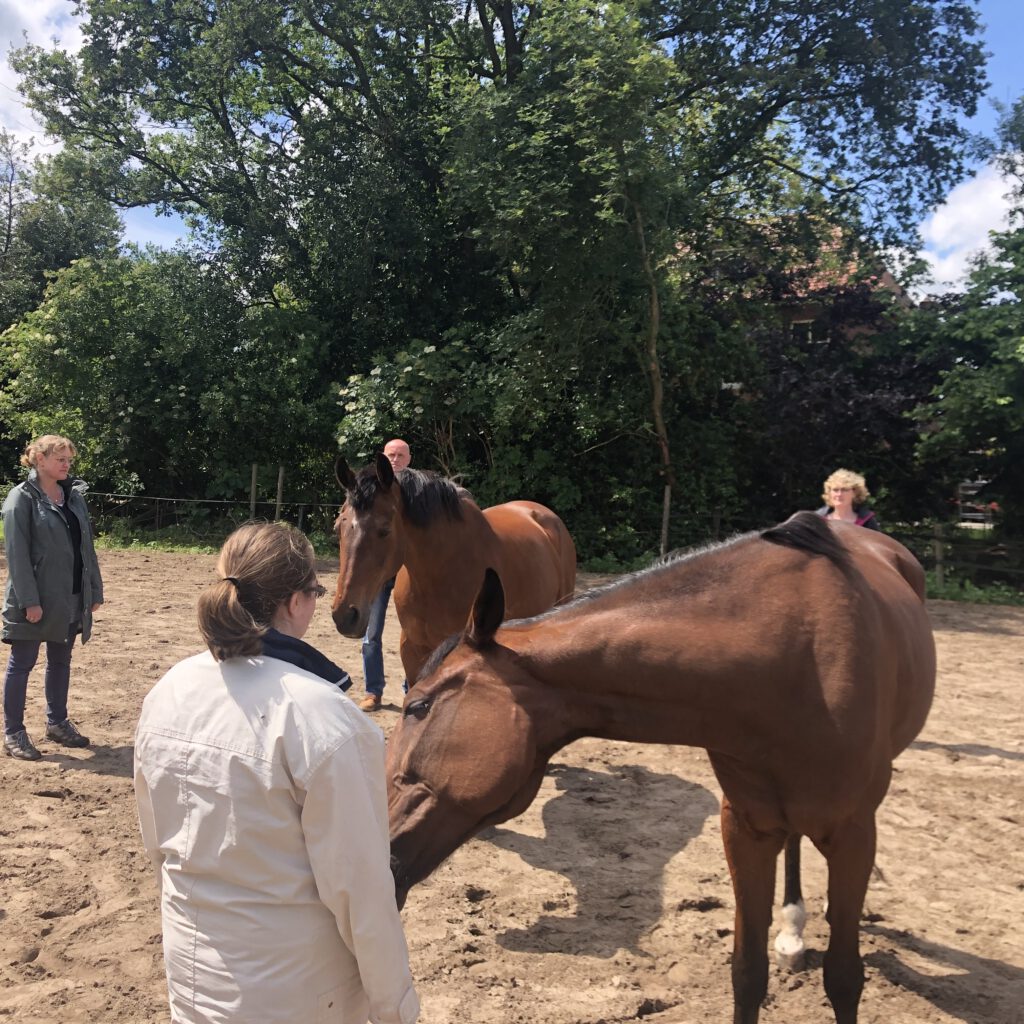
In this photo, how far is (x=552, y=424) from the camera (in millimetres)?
15203

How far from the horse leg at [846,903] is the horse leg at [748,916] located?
177 millimetres

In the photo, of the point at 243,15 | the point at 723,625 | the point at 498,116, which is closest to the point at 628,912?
the point at 723,625

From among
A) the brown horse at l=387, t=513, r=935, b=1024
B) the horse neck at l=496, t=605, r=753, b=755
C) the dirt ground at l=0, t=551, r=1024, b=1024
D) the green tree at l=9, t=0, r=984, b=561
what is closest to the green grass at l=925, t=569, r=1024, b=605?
the green tree at l=9, t=0, r=984, b=561

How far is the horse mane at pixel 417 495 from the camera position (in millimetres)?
4195

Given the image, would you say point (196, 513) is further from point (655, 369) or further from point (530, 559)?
point (530, 559)

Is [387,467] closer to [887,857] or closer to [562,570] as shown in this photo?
[562,570]

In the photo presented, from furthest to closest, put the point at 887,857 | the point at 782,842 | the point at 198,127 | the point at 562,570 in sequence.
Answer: the point at 198,127 → the point at 562,570 → the point at 887,857 → the point at 782,842

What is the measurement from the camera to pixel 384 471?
13.7 feet

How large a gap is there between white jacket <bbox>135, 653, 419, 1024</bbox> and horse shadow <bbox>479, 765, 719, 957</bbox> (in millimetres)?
1806

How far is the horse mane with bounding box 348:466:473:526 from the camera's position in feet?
13.8

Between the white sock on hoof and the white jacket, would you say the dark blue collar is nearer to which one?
the white jacket

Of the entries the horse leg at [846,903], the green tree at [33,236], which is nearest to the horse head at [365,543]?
the horse leg at [846,903]

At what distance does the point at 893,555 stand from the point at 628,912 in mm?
1841

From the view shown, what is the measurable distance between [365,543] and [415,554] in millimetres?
342
